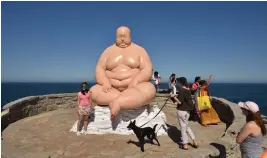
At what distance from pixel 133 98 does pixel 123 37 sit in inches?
78.7

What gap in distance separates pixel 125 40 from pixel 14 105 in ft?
13.9

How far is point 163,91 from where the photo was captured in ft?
45.9

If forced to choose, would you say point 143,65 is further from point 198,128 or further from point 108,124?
point 198,128

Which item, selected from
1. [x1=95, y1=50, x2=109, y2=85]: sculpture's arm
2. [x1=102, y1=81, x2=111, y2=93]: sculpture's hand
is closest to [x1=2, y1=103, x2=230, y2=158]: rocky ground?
[x1=102, y1=81, x2=111, y2=93]: sculpture's hand

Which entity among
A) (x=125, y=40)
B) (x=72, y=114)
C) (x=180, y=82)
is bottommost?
(x=72, y=114)

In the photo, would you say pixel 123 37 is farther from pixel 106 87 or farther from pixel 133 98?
pixel 133 98

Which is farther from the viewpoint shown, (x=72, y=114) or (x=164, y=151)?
(x=72, y=114)

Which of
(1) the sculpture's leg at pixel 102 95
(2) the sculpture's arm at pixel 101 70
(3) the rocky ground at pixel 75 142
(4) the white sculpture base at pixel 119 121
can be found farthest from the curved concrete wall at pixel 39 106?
(2) the sculpture's arm at pixel 101 70

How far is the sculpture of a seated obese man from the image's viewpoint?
22.9ft

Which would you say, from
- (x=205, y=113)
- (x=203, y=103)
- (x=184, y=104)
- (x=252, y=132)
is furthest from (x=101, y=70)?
(x=252, y=132)

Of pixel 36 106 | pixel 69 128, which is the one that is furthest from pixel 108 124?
pixel 36 106

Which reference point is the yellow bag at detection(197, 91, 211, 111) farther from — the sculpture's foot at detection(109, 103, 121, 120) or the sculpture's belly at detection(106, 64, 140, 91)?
the sculpture's foot at detection(109, 103, 121, 120)

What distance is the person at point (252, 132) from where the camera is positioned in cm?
354

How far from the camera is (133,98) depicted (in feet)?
22.7
